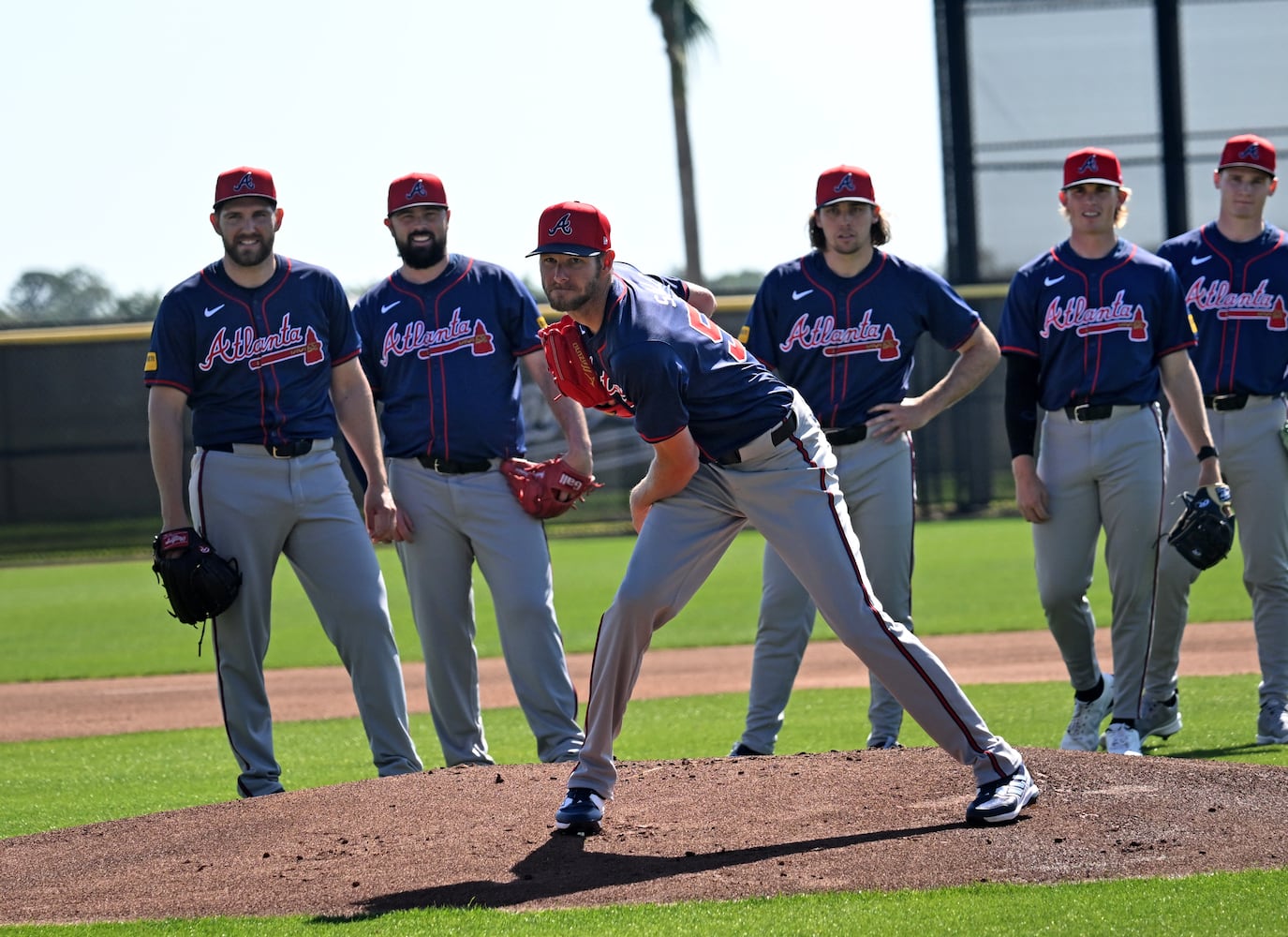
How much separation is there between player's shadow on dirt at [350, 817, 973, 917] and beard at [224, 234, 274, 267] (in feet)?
7.83

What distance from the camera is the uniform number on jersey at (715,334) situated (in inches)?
171

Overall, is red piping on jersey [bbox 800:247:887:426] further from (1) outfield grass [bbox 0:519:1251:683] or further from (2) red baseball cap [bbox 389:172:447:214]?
(1) outfield grass [bbox 0:519:1251:683]

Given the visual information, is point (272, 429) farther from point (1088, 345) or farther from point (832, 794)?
point (1088, 345)

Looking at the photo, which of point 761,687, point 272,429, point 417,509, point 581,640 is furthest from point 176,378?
point 581,640

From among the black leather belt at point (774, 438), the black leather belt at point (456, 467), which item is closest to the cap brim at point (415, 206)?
the black leather belt at point (456, 467)

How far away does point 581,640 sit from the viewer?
1074 cm

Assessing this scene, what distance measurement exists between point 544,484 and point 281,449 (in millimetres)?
956

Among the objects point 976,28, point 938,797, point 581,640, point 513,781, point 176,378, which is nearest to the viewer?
point 938,797

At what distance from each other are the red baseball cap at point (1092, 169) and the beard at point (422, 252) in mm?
2340

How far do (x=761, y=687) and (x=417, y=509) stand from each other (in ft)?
4.72

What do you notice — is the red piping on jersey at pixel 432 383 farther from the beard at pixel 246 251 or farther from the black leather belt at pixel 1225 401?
the black leather belt at pixel 1225 401

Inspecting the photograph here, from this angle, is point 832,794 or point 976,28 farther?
point 976,28

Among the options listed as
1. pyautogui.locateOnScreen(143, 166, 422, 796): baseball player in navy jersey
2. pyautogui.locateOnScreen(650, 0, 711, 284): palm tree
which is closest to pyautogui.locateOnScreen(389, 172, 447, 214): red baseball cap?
pyautogui.locateOnScreen(143, 166, 422, 796): baseball player in navy jersey

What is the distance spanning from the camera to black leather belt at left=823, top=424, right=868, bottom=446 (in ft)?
19.0
